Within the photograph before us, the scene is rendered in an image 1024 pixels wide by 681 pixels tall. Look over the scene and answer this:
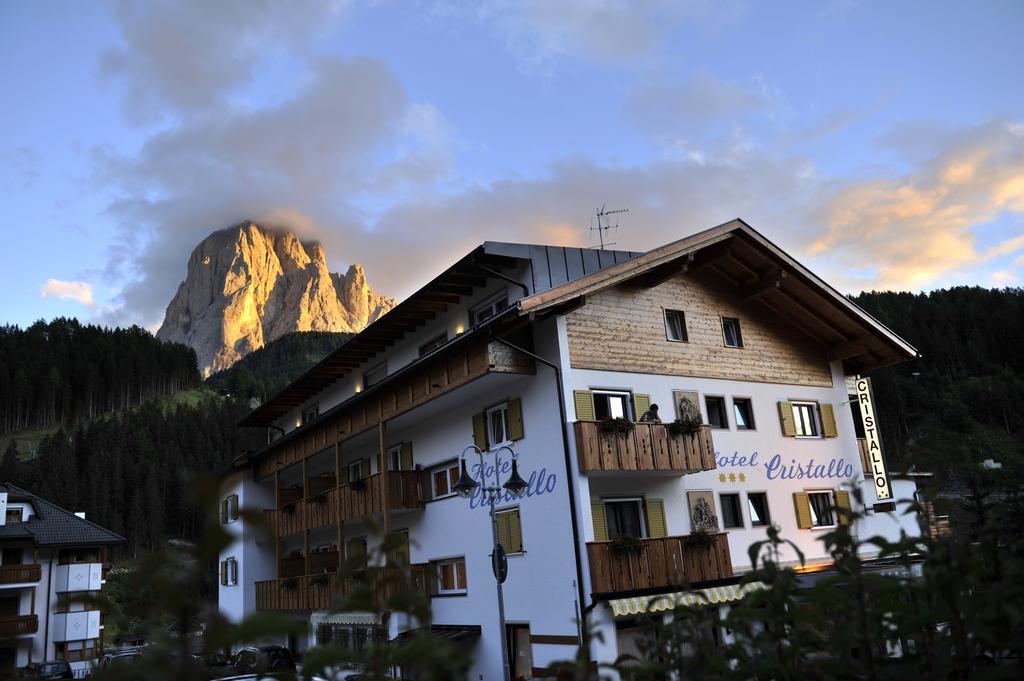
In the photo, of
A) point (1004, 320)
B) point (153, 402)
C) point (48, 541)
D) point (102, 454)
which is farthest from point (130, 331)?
point (1004, 320)

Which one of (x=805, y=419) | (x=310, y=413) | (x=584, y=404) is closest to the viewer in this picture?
(x=584, y=404)

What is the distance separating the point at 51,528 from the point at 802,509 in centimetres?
4613

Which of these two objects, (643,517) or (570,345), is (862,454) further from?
(570,345)

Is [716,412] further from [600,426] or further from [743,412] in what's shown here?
[600,426]

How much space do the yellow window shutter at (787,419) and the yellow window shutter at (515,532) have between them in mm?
8536

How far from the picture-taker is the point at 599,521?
1848 cm

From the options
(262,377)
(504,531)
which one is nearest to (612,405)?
(504,531)

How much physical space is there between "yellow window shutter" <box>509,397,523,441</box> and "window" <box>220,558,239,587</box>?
20.9 meters

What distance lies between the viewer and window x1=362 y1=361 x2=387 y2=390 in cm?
2825

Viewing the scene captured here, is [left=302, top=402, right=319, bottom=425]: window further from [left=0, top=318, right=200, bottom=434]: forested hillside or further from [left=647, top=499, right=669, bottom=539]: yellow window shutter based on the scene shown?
[left=0, top=318, right=200, bottom=434]: forested hillside

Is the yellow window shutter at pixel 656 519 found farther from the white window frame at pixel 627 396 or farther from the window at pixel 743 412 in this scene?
the window at pixel 743 412

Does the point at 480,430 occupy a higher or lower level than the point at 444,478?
higher

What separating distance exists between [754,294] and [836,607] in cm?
2127

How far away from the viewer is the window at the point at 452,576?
70.6ft
